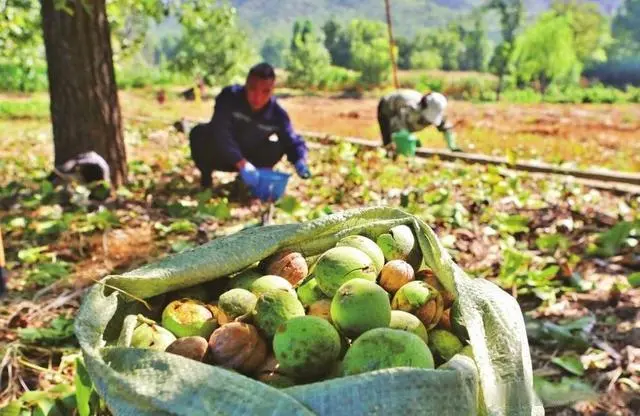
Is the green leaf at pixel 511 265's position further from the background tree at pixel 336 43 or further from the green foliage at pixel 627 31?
the green foliage at pixel 627 31

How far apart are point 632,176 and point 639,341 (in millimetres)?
3462

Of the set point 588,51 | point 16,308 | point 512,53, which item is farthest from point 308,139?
point 588,51

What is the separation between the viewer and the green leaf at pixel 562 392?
2.18 metres

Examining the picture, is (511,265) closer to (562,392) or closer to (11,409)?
(562,392)

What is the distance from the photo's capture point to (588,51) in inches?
2249

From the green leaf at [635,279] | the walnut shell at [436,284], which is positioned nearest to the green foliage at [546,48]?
the green leaf at [635,279]

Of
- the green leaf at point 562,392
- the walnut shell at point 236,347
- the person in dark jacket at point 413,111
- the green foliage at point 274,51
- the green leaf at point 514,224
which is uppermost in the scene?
the green foliage at point 274,51

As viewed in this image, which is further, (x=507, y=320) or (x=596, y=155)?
(x=596, y=155)

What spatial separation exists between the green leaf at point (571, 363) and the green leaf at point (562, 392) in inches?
1.8

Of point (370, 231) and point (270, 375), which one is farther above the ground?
point (370, 231)

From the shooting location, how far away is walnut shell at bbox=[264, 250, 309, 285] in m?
1.79

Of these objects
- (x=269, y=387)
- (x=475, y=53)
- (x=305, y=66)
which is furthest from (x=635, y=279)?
(x=475, y=53)

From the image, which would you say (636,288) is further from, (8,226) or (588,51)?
(588,51)

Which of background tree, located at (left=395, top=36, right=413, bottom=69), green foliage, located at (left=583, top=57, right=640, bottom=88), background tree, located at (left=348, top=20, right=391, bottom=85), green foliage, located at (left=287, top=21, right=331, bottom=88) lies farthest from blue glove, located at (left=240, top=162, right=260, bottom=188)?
background tree, located at (left=395, top=36, right=413, bottom=69)
